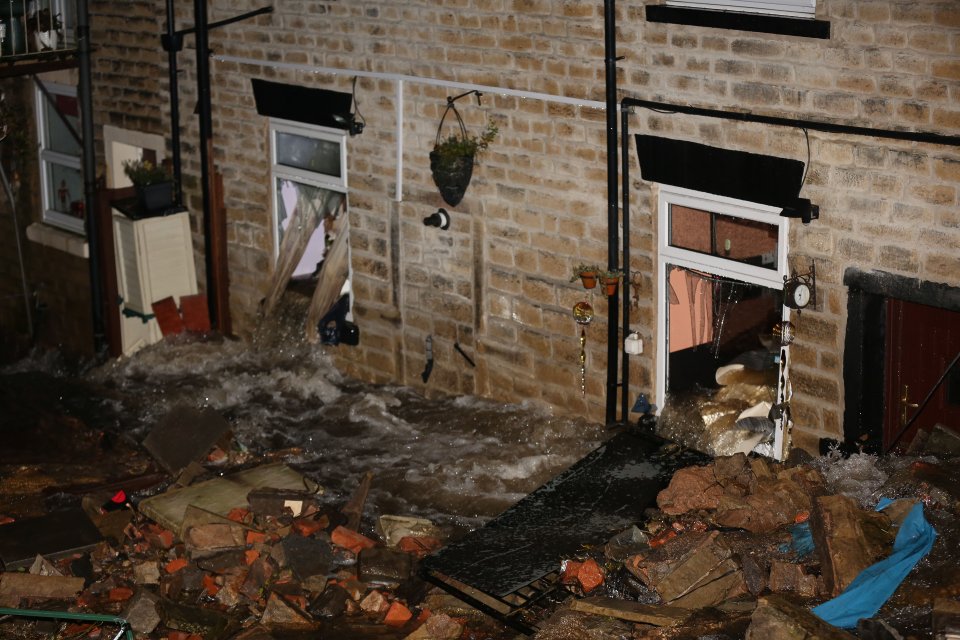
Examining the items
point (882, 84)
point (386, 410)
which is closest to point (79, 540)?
point (386, 410)

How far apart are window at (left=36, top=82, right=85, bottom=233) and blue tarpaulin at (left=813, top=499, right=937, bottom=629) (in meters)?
11.6

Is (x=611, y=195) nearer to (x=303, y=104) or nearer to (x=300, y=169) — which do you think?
(x=303, y=104)

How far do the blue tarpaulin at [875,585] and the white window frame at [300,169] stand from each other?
7242 mm

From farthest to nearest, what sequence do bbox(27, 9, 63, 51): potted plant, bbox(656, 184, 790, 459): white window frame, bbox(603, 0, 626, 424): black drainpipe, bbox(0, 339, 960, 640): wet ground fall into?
bbox(27, 9, 63, 51): potted plant, bbox(603, 0, 626, 424): black drainpipe, bbox(656, 184, 790, 459): white window frame, bbox(0, 339, 960, 640): wet ground

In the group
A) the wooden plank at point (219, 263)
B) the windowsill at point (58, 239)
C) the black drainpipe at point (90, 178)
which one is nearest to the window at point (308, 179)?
the wooden plank at point (219, 263)

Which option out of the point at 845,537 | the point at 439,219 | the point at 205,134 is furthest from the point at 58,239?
the point at 845,537

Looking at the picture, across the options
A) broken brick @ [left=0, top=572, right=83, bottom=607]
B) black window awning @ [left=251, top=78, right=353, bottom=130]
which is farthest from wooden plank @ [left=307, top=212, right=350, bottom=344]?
broken brick @ [left=0, top=572, right=83, bottom=607]

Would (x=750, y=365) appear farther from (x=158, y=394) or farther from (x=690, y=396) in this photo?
(x=158, y=394)

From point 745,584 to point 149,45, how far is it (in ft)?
33.0

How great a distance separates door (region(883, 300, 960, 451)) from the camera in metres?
8.62

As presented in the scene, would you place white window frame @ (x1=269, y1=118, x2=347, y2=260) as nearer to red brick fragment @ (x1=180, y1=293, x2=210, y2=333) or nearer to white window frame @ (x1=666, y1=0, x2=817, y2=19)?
red brick fragment @ (x1=180, y1=293, x2=210, y2=333)

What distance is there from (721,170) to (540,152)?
74.5 inches

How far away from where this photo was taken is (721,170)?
31.1 feet

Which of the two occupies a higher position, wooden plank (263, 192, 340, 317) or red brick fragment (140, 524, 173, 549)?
wooden plank (263, 192, 340, 317)
